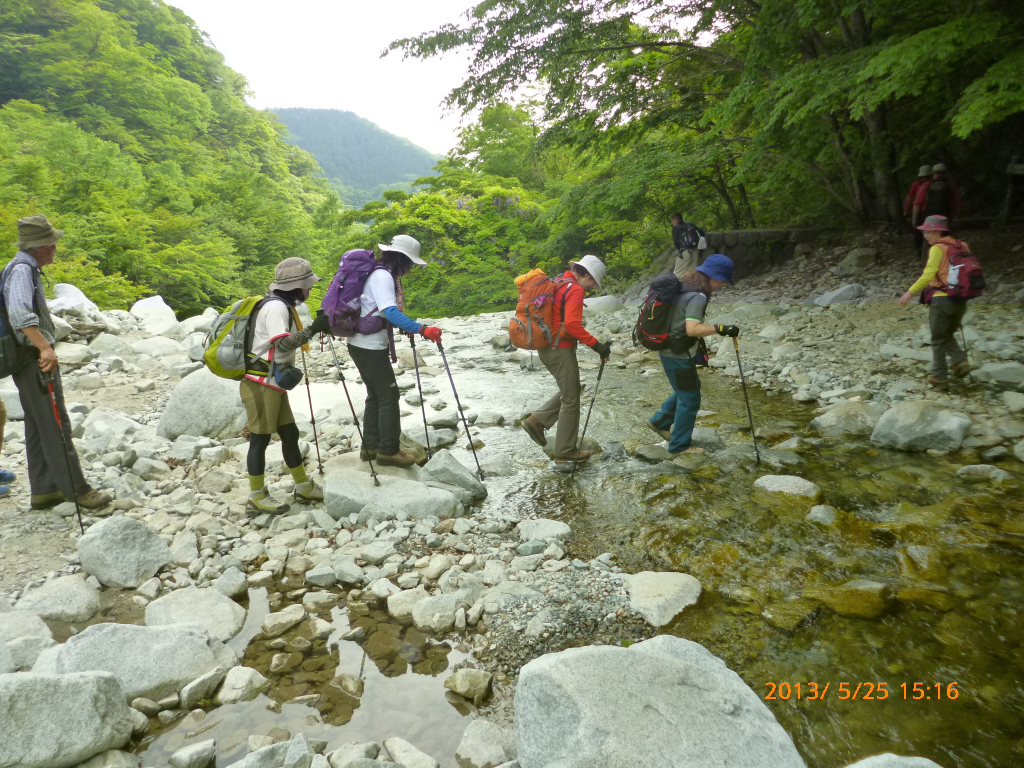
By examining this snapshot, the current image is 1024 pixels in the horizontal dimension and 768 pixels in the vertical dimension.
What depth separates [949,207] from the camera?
34.8ft

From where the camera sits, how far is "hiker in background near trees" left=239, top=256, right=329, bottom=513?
A: 188 inches

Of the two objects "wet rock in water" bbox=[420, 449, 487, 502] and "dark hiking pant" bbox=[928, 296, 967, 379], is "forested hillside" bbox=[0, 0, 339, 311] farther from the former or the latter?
"dark hiking pant" bbox=[928, 296, 967, 379]

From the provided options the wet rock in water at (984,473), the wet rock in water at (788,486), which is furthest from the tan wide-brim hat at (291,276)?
the wet rock in water at (984,473)

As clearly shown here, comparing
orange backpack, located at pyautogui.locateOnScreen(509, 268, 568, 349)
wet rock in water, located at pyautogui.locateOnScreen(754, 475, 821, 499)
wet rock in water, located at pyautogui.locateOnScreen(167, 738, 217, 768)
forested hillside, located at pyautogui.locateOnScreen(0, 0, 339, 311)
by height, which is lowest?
wet rock in water, located at pyautogui.locateOnScreen(754, 475, 821, 499)

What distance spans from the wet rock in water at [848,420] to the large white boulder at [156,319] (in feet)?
45.4

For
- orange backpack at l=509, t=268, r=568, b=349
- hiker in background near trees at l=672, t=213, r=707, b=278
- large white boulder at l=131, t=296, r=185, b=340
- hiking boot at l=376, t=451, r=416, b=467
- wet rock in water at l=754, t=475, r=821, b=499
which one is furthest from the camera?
large white boulder at l=131, t=296, r=185, b=340

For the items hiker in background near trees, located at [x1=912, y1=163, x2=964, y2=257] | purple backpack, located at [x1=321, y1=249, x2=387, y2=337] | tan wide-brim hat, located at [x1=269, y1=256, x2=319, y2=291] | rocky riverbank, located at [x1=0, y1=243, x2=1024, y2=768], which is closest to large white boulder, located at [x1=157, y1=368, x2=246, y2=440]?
rocky riverbank, located at [x1=0, y1=243, x2=1024, y2=768]

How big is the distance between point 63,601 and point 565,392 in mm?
4600

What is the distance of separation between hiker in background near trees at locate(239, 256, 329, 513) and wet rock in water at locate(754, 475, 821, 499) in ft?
14.9

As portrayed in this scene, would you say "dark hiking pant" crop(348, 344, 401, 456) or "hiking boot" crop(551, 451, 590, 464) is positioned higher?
"dark hiking pant" crop(348, 344, 401, 456)

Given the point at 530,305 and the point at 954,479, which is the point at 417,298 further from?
the point at 954,479

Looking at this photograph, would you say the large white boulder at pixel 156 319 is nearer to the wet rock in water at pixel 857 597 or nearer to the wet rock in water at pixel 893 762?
the wet rock in water at pixel 857 597

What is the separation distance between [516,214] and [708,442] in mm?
17885

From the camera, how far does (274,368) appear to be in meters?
4.78
